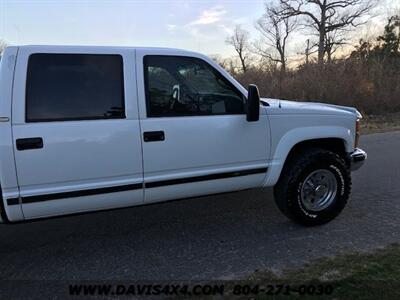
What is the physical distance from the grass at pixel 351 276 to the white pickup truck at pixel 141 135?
92 centimetres

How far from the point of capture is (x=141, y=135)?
3.91 m

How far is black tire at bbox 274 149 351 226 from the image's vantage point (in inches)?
183

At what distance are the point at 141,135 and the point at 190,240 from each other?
131cm

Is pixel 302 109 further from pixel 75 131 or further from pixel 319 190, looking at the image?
pixel 75 131

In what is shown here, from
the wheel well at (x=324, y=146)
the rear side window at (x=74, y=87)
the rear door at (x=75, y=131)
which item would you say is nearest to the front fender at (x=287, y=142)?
the wheel well at (x=324, y=146)

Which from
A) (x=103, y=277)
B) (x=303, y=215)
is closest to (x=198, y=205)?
(x=303, y=215)

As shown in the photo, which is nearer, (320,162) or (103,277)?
(103,277)

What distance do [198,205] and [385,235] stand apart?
221 centimetres

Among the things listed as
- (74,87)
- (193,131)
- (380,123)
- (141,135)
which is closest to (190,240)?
(193,131)

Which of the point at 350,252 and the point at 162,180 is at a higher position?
the point at 162,180

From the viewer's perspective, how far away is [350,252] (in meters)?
4.10

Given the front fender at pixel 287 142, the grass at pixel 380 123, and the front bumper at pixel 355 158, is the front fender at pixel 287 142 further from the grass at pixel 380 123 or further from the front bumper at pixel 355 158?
the grass at pixel 380 123

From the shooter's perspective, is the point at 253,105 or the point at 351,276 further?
the point at 253,105

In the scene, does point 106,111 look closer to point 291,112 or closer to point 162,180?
point 162,180
